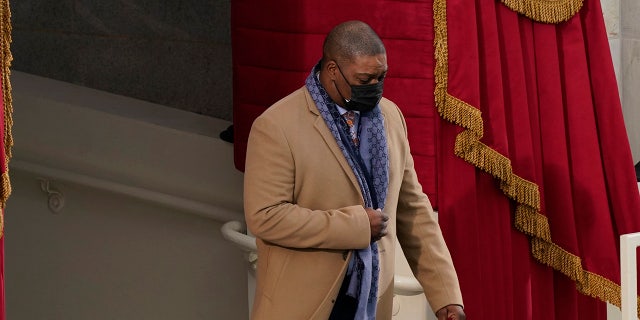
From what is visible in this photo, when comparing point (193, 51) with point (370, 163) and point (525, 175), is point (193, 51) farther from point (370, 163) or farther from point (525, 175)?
point (370, 163)

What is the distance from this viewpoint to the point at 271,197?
3.20 metres

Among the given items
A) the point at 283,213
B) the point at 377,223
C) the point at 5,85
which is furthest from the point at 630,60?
the point at 5,85

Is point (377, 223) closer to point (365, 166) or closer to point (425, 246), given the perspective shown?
point (365, 166)

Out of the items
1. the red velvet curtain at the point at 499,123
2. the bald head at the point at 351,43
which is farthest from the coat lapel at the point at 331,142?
the red velvet curtain at the point at 499,123

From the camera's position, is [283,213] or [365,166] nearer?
[283,213]

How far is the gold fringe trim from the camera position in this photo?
417 cm

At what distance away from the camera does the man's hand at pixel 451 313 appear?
3432 mm

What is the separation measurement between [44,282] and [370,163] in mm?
2230

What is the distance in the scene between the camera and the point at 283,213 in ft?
10.4

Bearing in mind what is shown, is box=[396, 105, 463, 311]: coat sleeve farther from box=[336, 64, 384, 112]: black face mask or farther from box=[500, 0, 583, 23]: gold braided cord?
box=[500, 0, 583, 23]: gold braided cord

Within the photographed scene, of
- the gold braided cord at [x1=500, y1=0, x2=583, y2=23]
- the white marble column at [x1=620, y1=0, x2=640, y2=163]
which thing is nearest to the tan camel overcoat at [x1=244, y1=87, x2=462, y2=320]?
the gold braided cord at [x1=500, y1=0, x2=583, y2=23]

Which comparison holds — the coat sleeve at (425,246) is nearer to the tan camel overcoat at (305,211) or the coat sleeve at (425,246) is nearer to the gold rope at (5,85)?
the tan camel overcoat at (305,211)

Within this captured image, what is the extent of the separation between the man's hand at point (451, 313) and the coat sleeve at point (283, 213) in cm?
34

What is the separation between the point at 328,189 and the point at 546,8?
1.35 meters
